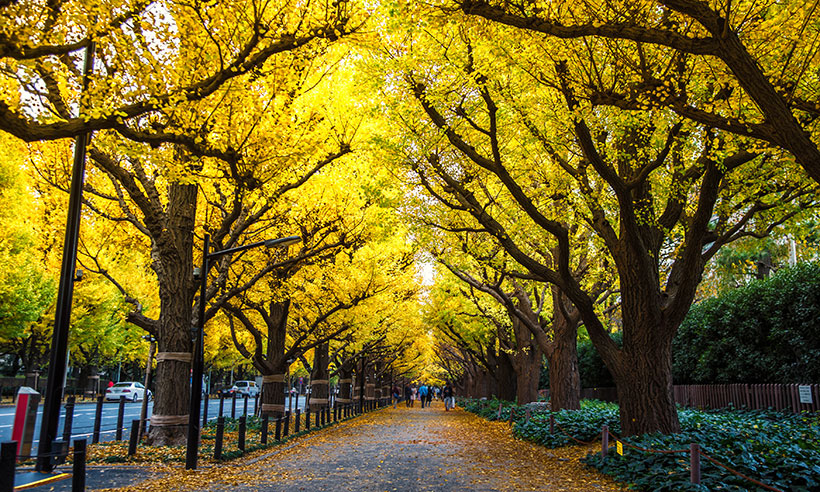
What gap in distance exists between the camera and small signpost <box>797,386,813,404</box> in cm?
1234

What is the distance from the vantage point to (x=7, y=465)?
4473 mm

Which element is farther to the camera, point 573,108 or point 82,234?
point 82,234

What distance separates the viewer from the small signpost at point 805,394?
40.5ft

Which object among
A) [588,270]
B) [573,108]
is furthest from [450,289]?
[573,108]

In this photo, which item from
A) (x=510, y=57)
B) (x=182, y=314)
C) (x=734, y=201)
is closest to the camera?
(x=510, y=57)

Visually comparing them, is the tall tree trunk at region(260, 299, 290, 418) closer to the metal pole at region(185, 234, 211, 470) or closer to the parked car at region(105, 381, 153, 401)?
the metal pole at region(185, 234, 211, 470)

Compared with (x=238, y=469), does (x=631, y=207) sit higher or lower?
higher

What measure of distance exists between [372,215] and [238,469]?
764cm

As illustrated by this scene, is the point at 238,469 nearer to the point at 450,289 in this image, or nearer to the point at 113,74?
the point at 113,74

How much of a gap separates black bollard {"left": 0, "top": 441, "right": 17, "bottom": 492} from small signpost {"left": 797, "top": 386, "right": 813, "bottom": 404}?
14272mm

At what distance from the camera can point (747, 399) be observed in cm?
1563

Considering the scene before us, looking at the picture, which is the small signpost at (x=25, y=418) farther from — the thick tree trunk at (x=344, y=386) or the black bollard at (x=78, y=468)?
the thick tree trunk at (x=344, y=386)

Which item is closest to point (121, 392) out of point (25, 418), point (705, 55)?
point (25, 418)

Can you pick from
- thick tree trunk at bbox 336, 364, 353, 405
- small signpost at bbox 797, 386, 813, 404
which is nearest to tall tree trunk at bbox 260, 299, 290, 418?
thick tree trunk at bbox 336, 364, 353, 405
